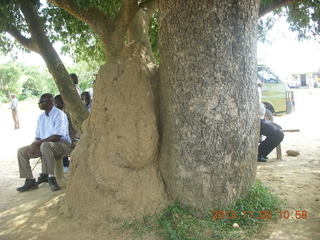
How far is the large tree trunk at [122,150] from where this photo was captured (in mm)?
3598

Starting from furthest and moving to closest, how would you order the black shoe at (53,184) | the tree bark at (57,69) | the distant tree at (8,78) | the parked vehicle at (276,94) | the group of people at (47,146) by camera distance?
the distant tree at (8,78)
the parked vehicle at (276,94)
the tree bark at (57,69)
the group of people at (47,146)
the black shoe at (53,184)

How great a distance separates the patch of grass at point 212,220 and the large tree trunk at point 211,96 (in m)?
0.10

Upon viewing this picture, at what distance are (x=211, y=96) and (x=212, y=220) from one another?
4.01ft

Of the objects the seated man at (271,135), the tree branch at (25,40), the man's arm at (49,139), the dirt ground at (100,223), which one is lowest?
the dirt ground at (100,223)

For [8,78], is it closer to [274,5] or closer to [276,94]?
[276,94]

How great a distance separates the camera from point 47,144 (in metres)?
5.02

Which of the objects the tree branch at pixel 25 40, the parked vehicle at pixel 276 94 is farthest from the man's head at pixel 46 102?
the parked vehicle at pixel 276 94

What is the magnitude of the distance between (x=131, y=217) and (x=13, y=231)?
1.31m

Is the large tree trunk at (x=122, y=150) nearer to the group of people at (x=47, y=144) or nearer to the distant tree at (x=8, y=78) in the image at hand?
the group of people at (x=47, y=144)

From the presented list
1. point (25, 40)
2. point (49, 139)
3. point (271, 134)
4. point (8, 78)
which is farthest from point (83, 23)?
point (8, 78)

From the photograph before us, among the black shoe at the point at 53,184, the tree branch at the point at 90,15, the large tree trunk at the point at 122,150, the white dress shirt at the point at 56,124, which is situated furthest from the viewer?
the white dress shirt at the point at 56,124

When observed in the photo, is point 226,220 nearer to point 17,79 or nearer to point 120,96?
point 120,96
